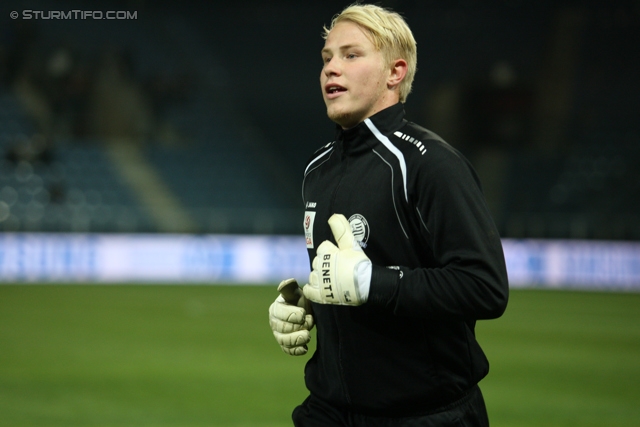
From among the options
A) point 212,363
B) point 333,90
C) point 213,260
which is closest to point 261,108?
point 213,260

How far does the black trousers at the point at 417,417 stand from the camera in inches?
111

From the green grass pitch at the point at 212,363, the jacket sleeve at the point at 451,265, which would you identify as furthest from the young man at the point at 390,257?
the green grass pitch at the point at 212,363

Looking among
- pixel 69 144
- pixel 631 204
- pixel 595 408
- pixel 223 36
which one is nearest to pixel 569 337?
pixel 595 408

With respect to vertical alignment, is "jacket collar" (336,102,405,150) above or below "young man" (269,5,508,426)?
above

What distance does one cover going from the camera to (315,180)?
321 centimetres

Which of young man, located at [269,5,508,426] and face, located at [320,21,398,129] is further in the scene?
face, located at [320,21,398,129]

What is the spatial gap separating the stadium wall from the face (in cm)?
1311

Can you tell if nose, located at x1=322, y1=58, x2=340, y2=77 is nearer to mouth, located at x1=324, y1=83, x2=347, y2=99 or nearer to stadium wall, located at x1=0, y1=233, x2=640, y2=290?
mouth, located at x1=324, y1=83, x2=347, y2=99

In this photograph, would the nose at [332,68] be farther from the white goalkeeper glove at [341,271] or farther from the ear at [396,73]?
the white goalkeeper glove at [341,271]

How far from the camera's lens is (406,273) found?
268 cm

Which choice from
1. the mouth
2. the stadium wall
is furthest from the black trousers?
the stadium wall

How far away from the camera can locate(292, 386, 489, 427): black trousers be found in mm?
2818

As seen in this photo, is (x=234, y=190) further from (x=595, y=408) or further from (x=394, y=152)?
(x=394, y=152)

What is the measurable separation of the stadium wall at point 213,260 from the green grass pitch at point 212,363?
159cm
